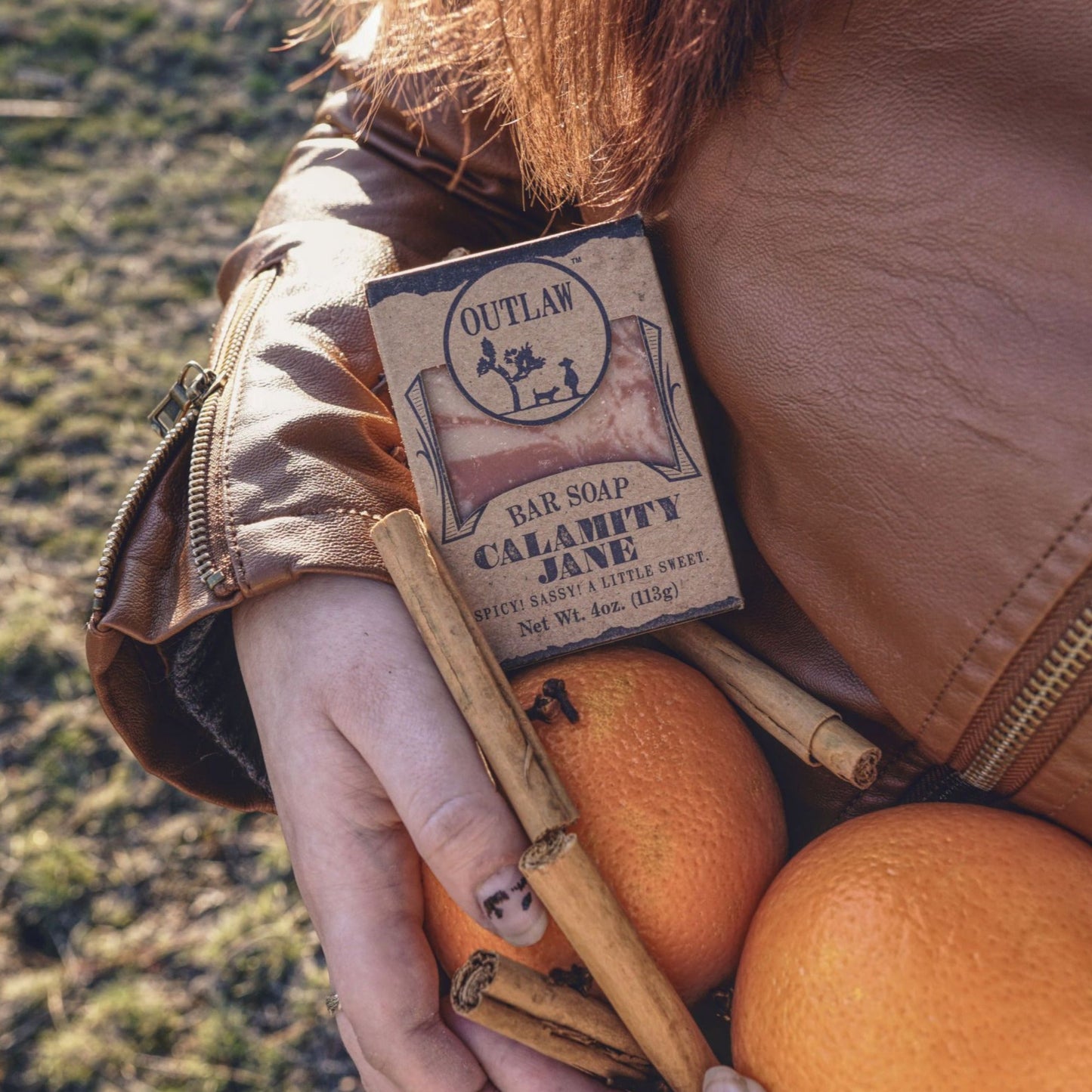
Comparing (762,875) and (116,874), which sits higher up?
(762,875)

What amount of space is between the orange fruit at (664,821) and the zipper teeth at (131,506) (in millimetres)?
512

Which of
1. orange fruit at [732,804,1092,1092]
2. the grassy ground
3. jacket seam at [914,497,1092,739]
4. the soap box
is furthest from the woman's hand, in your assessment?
the grassy ground

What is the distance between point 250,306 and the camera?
54.9 inches

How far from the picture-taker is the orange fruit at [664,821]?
99 cm

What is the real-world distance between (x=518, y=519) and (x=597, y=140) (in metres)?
0.44

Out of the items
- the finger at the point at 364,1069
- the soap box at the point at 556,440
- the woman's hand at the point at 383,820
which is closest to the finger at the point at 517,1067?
the woman's hand at the point at 383,820

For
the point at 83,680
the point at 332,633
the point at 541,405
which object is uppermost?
the point at 541,405

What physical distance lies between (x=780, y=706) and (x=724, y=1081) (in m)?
0.37

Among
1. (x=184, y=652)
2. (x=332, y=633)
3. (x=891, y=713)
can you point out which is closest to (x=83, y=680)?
(x=184, y=652)

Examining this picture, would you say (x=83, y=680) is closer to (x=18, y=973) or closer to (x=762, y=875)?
(x=18, y=973)

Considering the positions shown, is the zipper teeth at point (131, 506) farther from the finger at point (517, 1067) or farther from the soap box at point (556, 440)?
the finger at point (517, 1067)

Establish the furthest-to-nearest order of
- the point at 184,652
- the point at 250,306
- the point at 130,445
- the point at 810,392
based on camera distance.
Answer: the point at 130,445
the point at 250,306
the point at 184,652
the point at 810,392

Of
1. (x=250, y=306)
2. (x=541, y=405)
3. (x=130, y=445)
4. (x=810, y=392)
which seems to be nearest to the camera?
(x=810, y=392)

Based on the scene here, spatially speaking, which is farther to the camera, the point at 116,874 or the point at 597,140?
the point at 116,874
